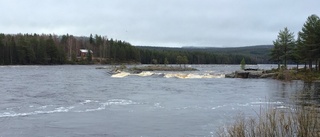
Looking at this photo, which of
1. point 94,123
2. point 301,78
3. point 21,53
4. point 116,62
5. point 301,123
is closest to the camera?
point 301,123

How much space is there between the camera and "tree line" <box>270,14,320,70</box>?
64.3m

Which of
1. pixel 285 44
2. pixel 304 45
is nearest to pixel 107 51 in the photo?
pixel 285 44

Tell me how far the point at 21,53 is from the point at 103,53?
180 feet

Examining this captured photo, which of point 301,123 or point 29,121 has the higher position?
point 301,123

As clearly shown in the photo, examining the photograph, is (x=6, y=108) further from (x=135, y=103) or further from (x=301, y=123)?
(x=301, y=123)

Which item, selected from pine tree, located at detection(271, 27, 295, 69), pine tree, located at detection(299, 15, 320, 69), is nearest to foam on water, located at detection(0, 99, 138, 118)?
pine tree, located at detection(299, 15, 320, 69)

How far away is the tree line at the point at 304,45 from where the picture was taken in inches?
2532

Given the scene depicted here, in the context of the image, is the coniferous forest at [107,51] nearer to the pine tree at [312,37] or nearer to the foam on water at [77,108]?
the pine tree at [312,37]

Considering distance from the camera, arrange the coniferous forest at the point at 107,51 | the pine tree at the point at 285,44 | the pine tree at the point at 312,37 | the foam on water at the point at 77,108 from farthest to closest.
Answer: the pine tree at the point at 285,44
the coniferous forest at the point at 107,51
the pine tree at the point at 312,37
the foam on water at the point at 77,108

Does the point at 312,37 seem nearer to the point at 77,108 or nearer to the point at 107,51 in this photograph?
the point at 77,108

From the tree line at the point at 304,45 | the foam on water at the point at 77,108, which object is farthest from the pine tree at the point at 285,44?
the foam on water at the point at 77,108

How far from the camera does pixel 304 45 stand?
66688 mm

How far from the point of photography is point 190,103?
27719 millimetres

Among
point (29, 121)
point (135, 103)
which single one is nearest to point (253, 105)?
point (135, 103)
